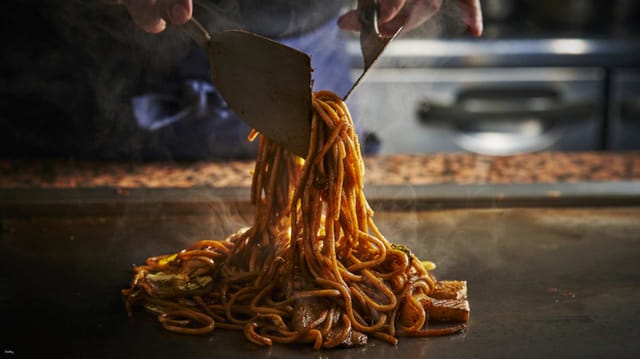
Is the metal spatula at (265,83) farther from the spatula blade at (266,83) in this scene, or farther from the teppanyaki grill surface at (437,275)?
the teppanyaki grill surface at (437,275)

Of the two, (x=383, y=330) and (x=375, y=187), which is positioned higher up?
(x=383, y=330)

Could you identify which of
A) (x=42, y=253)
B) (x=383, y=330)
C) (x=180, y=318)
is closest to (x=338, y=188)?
(x=383, y=330)

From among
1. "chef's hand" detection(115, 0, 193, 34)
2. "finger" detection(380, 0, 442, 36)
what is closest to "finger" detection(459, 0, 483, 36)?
"finger" detection(380, 0, 442, 36)

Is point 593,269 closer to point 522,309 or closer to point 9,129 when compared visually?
point 522,309

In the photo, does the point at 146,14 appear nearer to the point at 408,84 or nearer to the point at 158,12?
the point at 158,12

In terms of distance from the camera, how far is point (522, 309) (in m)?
2.70

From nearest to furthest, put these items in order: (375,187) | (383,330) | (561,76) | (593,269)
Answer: (383,330) < (593,269) < (375,187) < (561,76)

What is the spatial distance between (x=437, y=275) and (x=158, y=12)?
1389 millimetres

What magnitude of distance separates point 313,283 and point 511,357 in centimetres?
65

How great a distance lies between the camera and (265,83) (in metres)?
2.65

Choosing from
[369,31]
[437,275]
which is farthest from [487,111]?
[437,275]

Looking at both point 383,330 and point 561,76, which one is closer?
point 383,330

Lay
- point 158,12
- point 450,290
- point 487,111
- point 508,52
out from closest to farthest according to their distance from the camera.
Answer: point 450,290
point 158,12
point 508,52
point 487,111

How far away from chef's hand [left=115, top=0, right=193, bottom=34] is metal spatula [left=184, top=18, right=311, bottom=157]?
9cm
